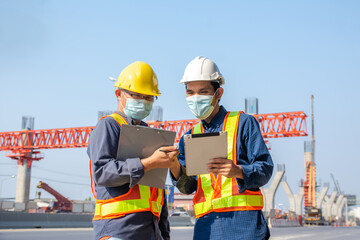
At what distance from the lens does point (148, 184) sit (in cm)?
312

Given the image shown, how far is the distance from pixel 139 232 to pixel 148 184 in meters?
0.31

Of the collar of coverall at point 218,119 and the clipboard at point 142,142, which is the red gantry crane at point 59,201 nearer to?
the collar of coverall at point 218,119

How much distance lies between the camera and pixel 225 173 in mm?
3061

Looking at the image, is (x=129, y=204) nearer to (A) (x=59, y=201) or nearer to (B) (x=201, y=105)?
(B) (x=201, y=105)

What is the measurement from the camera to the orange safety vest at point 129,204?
117 inches

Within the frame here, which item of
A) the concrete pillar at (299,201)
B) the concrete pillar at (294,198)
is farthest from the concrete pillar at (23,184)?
the concrete pillar at (299,201)

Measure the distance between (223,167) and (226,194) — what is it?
305mm

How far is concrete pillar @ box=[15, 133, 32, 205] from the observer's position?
194 feet

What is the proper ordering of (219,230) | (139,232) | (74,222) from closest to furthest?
(139,232) < (219,230) < (74,222)

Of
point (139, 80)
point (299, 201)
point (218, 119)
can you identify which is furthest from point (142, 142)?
point (299, 201)

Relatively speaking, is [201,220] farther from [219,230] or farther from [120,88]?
[120,88]

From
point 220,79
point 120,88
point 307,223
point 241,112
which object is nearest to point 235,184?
point 241,112

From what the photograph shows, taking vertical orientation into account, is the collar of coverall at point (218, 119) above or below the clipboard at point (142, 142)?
above

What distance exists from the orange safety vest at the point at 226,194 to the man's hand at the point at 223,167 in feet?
0.74
